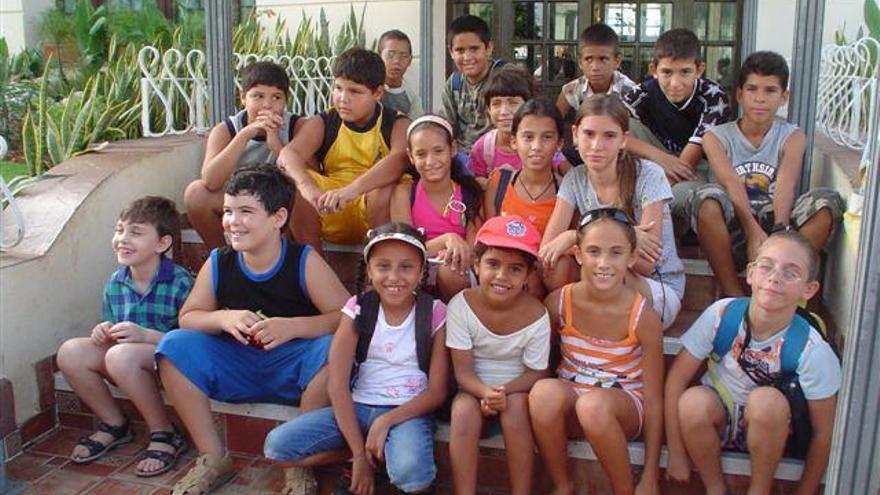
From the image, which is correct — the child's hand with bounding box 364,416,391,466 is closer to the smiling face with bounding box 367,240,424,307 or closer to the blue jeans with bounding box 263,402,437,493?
the blue jeans with bounding box 263,402,437,493

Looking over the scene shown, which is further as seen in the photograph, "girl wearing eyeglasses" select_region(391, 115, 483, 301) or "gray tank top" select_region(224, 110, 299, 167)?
"gray tank top" select_region(224, 110, 299, 167)

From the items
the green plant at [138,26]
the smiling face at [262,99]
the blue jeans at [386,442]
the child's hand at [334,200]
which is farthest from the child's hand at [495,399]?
the green plant at [138,26]

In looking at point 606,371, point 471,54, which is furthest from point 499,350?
point 471,54

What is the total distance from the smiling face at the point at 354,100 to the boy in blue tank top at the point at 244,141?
1.01 ft

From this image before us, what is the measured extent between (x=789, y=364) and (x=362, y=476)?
55.8 inches

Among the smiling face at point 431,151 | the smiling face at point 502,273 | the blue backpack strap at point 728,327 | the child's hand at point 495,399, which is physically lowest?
the child's hand at point 495,399

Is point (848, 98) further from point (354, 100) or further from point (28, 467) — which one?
point (28, 467)

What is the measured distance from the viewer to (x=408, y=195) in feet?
11.1

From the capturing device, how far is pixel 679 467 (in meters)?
2.60

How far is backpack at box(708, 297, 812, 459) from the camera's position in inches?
97.7

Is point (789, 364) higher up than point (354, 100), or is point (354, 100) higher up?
point (354, 100)

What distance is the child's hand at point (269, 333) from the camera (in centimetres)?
284

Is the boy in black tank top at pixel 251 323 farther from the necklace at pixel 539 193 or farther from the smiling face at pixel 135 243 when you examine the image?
the necklace at pixel 539 193

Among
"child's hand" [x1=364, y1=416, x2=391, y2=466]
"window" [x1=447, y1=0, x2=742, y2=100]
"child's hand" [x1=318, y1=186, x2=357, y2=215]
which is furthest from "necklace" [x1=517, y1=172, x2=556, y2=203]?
"window" [x1=447, y1=0, x2=742, y2=100]
